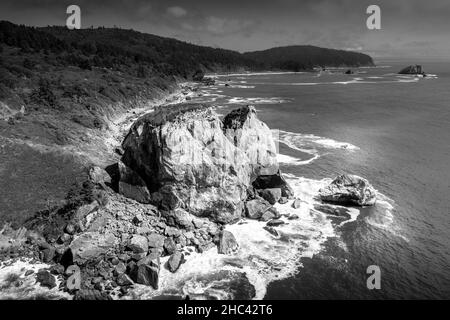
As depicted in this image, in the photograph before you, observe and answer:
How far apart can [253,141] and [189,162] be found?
12.0 metres

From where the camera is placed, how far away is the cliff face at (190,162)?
3638 centimetres

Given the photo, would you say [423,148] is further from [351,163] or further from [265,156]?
[265,156]

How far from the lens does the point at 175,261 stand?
30.0m

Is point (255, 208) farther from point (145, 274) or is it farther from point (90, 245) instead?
point (90, 245)

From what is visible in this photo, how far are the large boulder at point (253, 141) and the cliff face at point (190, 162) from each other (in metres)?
3.31

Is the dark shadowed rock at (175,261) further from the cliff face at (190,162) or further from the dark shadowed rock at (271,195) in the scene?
the dark shadowed rock at (271,195)

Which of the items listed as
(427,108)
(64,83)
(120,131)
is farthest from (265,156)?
(427,108)

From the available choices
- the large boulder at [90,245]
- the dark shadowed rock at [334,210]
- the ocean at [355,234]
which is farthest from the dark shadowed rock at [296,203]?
the large boulder at [90,245]

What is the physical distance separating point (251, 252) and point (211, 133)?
570 inches

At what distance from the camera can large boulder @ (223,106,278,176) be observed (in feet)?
147

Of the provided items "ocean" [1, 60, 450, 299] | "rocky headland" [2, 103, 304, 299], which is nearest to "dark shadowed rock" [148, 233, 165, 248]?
"rocky headland" [2, 103, 304, 299]

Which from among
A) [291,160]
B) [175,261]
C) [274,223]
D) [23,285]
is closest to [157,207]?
[175,261]
